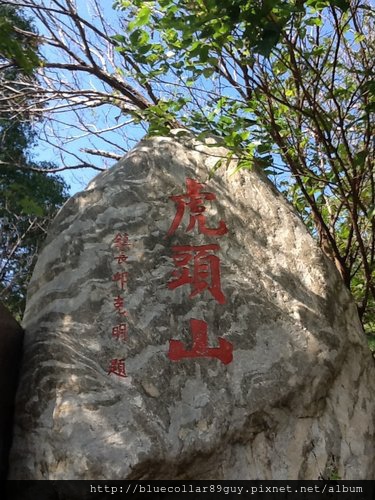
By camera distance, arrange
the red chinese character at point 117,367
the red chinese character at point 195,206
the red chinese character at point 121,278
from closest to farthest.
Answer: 1. the red chinese character at point 117,367
2. the red chinese character at point 121,278
3. the red chinese character at point 195,206

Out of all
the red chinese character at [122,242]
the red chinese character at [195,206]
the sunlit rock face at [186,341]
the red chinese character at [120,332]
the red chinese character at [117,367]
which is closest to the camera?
the sunlit rock face at [186,341]

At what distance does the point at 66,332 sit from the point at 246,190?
5.22 ft

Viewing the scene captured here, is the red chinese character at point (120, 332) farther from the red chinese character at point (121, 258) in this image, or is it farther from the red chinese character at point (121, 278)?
the red chinese character at point (121, 258)

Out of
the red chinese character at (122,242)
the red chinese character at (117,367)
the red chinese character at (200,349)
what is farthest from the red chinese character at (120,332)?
A: the red chinese character at (122,242)

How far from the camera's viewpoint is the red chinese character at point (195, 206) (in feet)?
11.8

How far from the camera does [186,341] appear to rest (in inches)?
125

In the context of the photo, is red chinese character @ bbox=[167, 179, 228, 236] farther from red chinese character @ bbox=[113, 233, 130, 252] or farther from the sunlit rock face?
red chinese character @ bbox=[113, 233, 130, 252]

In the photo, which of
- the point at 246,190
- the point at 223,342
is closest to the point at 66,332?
the point at 223,342

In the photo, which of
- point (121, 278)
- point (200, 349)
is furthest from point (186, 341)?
point (121, 278)

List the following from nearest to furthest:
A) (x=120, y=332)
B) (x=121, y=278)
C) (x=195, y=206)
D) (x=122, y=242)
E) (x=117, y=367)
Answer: (x=117, y=367) < (x=120, y=332) < (x=121, y=278) < (x=122, y=242) < (x=195, y=206)

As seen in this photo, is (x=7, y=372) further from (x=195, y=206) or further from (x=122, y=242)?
(x=195, y=206)

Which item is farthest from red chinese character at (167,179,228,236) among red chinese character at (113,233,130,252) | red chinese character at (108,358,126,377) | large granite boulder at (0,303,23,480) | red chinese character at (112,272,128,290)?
large granite boulder at (0,303,23,480)

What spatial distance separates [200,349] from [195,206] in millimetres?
1004

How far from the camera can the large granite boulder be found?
115 inches
